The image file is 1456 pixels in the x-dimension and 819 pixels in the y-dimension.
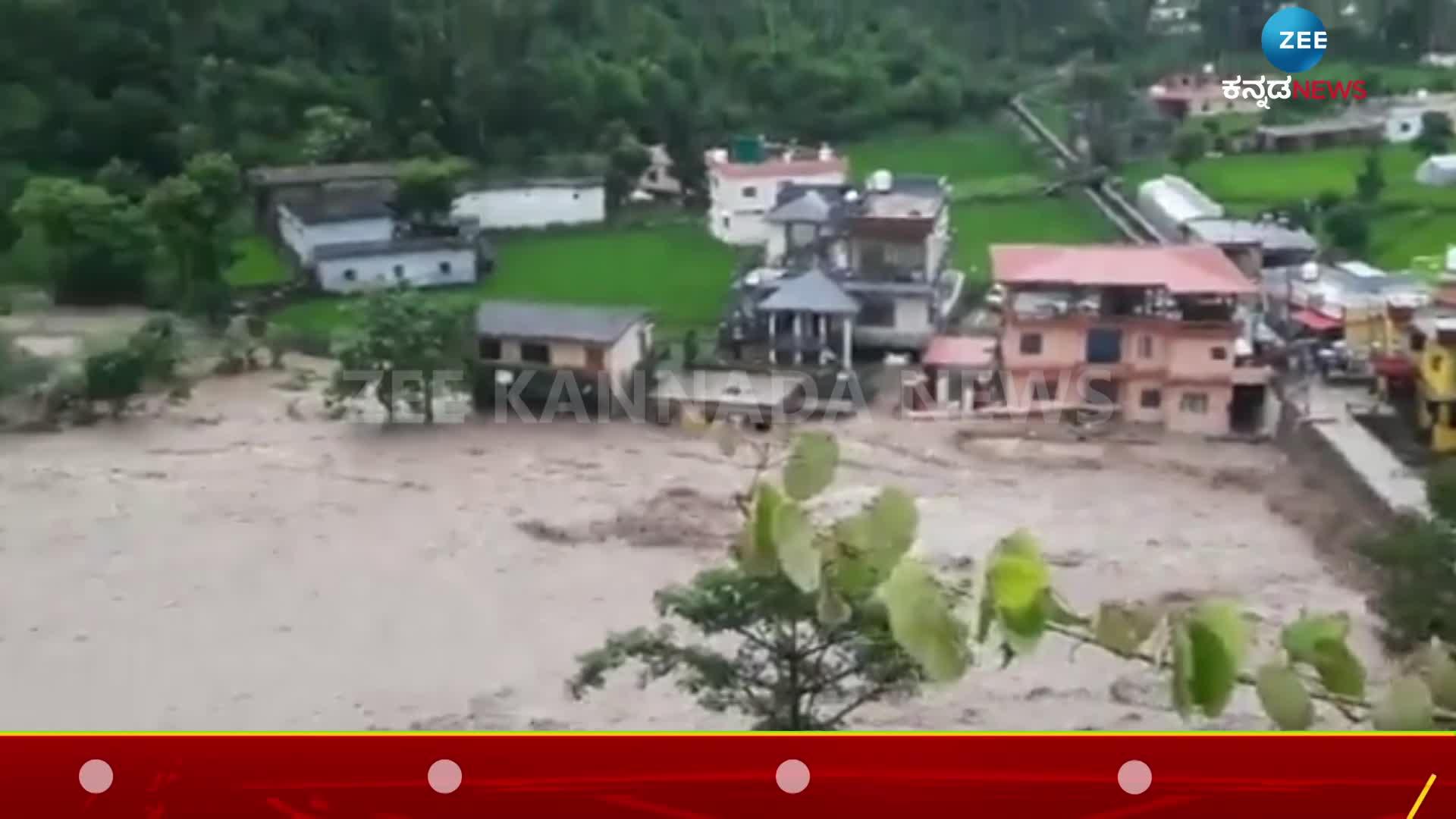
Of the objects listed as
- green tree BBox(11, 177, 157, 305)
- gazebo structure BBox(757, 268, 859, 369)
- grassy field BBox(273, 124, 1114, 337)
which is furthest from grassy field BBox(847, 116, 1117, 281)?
green tree BBox(11, 177, 157, 305)

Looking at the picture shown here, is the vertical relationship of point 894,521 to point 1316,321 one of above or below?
above

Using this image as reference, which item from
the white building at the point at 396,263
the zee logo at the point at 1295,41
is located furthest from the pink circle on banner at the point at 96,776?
the white building at the point at 396,263

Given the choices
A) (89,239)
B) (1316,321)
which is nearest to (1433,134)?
(1316,321)

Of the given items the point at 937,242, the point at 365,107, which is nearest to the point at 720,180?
the point at 937,242

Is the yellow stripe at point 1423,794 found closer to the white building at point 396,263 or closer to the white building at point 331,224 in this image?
the white building at point 396,263

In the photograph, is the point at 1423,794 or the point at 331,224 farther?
the point at 331,224

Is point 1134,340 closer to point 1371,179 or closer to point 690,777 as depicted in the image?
point 1371,179

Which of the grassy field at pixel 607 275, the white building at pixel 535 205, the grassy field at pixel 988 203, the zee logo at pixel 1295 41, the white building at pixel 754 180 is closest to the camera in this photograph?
the zee logo at pixel 1295 41
